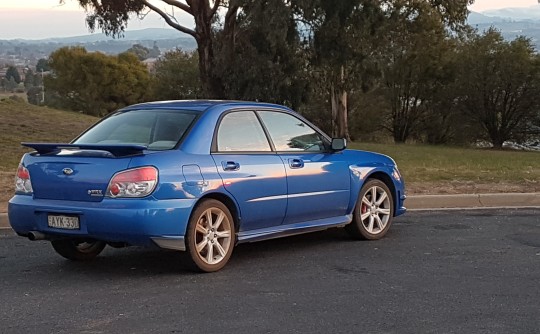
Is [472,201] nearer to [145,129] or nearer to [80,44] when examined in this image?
[145,129]

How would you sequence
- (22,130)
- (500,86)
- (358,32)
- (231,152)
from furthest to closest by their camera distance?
(500,86)
(358,32)
(22,130)
(231,152)

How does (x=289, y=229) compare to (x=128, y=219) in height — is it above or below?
below

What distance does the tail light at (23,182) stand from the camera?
643 centimetres

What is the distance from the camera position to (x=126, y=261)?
7.00 m

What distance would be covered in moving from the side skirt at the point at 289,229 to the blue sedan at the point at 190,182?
0.01m

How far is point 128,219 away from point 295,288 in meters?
1.40

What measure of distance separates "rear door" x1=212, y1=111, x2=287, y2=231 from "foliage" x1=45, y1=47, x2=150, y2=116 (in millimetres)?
46569

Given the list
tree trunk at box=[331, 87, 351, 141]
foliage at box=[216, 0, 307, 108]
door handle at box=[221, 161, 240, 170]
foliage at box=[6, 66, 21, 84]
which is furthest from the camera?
foliage at box=[6, 66, 21, 84]

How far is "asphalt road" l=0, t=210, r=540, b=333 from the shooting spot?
502 cm

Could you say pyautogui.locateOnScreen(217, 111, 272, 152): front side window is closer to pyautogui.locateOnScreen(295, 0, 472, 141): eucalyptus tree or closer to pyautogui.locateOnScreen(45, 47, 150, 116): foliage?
pyautogui.locateOnScreen(295, 0, 472, 141): eucalyptus tree

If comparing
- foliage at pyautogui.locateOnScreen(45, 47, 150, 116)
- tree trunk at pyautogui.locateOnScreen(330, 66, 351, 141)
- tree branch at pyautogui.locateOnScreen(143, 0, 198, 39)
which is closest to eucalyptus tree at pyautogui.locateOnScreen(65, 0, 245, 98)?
tree branch at pyautogui.locateOnScreen(143, 0, 198, 39)

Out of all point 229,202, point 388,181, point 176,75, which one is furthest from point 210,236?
point 176,75

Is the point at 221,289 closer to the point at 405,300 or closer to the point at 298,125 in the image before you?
the point at 405,300

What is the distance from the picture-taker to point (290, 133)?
24.4 feet
